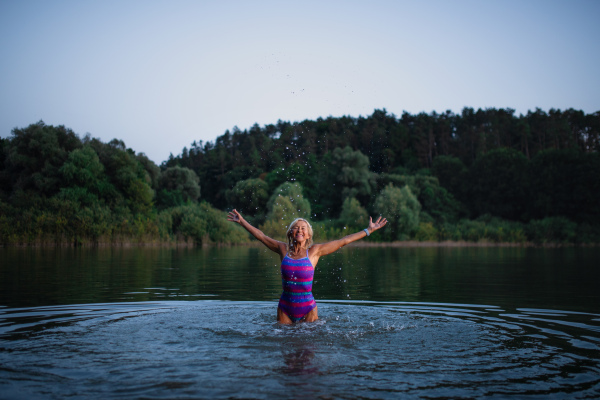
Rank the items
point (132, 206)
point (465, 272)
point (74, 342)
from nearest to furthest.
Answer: point (74, 342)
point (465, 272)
point (132, 206)

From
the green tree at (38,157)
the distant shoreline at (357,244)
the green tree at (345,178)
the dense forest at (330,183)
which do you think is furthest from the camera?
the green tree at (345,178)

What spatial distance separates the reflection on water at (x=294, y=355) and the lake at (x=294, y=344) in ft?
0.08

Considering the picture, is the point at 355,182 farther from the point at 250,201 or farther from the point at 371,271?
the point at 371,271

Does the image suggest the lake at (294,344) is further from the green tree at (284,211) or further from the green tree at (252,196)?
the green tree at (252,196)

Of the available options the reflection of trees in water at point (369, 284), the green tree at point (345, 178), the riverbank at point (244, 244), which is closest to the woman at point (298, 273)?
the reflection of trees in water at point (369, 284)

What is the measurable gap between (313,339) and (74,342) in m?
3.33

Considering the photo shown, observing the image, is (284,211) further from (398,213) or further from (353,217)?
(398,213)

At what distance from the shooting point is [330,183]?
7725 cm

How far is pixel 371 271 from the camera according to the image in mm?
22781

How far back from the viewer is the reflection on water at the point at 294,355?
5.43 m

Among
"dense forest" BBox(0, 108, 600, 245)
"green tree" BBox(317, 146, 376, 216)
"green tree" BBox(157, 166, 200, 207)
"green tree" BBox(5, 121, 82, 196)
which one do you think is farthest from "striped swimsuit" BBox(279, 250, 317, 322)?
"green tree" BBox(157, 166, 200, 207)

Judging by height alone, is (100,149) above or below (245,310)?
above

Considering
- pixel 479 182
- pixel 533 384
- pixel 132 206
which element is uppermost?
pixel 479 182

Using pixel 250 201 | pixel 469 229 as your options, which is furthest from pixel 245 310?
pixel 250 201
